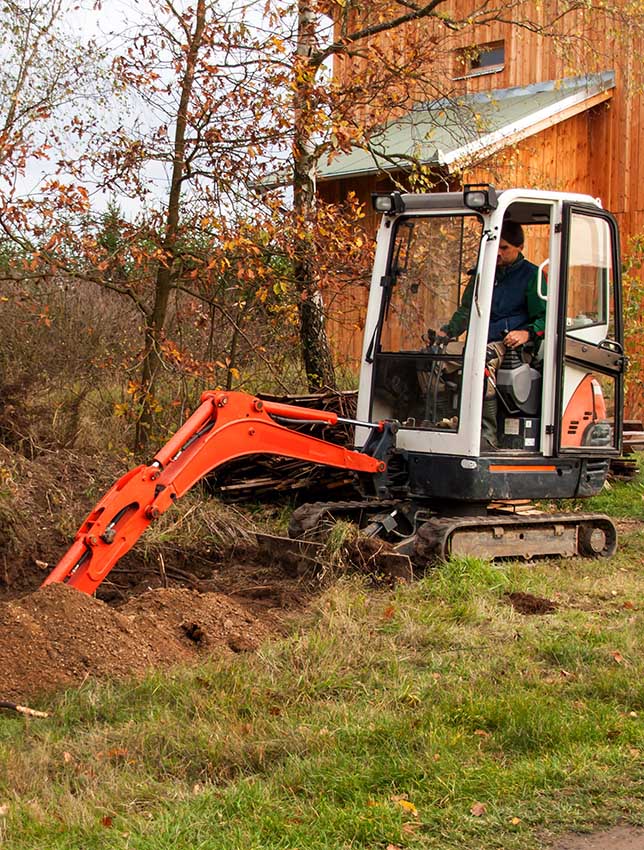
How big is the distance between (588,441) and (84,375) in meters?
4.85

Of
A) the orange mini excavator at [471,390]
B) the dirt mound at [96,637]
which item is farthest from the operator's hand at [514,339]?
the dirt mound at [96,637]

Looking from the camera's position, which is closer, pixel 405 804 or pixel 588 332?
pixel 405 804

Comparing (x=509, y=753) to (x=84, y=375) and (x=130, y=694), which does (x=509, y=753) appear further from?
(x=84, y=375)

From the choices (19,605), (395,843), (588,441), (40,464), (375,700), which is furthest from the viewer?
(40,464)

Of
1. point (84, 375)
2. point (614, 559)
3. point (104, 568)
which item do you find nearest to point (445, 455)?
point (614, 559)

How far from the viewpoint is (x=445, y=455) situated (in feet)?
26.9

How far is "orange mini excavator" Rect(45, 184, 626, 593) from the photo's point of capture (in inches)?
316

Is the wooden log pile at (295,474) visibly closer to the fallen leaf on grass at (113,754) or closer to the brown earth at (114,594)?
the brown earth at (114,594)

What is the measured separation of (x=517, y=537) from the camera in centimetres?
859

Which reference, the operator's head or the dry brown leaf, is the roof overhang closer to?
the operator's head

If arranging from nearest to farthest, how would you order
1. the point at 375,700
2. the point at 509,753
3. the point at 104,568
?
the point at 509,753 < the point at 375,700 < the point at 104,568

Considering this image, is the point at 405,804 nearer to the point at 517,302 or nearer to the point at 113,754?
the point at 113,754

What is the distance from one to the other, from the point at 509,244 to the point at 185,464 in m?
3.20

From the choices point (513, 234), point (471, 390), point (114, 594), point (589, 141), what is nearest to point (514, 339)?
point (471, 390)
